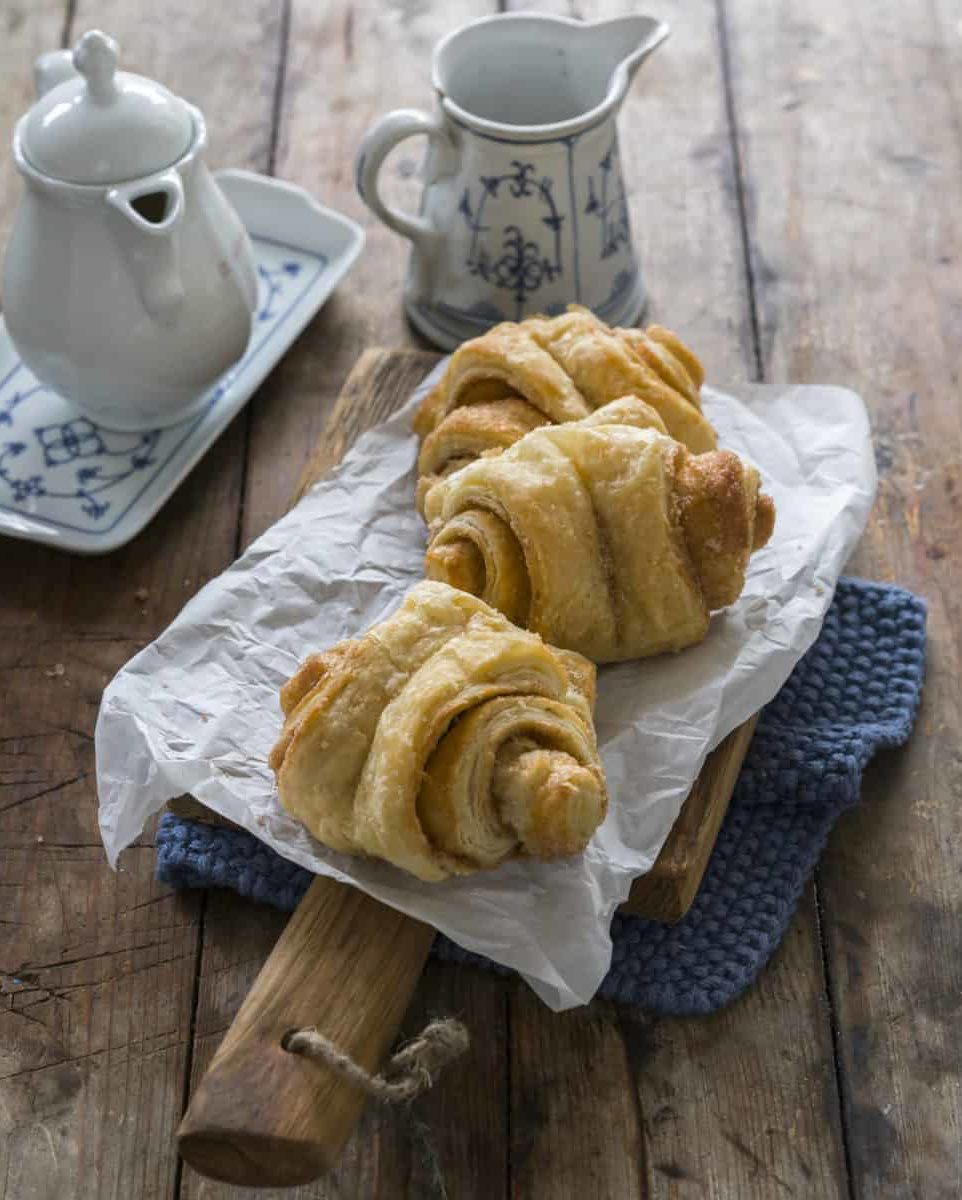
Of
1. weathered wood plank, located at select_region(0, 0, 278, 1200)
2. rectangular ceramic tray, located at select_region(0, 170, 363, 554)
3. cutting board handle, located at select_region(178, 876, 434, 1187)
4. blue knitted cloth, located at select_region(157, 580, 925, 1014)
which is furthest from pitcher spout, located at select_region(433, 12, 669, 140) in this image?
cutting board handle, located at select_region(178, 876, 434, 1187)

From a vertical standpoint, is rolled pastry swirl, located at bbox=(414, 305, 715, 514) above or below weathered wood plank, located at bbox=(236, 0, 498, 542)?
above

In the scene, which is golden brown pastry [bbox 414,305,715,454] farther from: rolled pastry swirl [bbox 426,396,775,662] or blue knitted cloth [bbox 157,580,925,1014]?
blue knitted cloth [bbox 157,580,925,1014]

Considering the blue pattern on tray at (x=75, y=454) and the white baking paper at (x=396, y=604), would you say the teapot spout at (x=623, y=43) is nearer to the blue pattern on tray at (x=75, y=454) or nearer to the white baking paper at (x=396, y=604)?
the white baking paper at (x=396, y=604)

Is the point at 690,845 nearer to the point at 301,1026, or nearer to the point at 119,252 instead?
the point at 301,1026

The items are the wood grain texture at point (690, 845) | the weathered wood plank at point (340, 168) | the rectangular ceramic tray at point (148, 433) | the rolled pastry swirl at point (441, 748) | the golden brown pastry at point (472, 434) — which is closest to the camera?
Answer: the rolled pastry swirl at point (441, 748)

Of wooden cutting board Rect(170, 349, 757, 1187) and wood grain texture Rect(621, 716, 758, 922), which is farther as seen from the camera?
wood grain texture Rect(621, 716, 758, 922)

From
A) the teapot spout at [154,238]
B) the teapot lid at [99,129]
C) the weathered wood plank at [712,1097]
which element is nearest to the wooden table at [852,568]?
the weathered wood plank at [712,1097]
